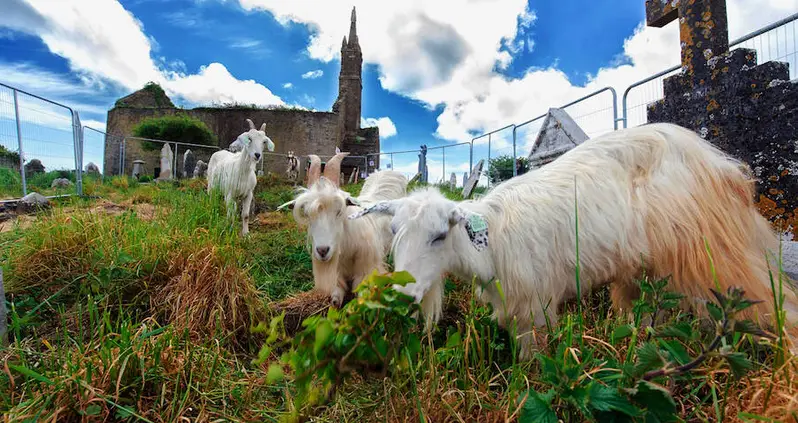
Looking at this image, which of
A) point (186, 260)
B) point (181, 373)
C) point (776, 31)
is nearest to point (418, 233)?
point (181, 373)

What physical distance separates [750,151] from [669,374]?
3.14 meters

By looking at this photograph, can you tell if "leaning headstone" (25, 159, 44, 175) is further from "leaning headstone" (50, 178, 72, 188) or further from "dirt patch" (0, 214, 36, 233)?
"dirt patch" (0, 214, 36, 233)

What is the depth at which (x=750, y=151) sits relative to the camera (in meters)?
3.08

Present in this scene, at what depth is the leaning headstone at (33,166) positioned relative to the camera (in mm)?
9198

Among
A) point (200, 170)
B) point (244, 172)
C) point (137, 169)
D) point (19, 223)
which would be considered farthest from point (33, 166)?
point (137, 169)

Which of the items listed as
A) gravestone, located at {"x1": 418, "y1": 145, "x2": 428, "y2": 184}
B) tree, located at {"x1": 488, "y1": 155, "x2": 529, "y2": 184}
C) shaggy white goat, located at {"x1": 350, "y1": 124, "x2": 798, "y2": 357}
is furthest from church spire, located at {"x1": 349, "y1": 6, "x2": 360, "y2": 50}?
shaggy white goat, located at {"x1": 350, "y1": 124, "x2": 798, "y2": 357}

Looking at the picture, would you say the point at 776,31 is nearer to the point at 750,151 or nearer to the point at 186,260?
the point at 750,151

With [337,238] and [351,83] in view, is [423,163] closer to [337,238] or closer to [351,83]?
[337,238]

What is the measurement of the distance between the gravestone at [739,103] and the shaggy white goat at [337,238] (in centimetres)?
307

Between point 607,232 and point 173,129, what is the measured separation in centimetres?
2805

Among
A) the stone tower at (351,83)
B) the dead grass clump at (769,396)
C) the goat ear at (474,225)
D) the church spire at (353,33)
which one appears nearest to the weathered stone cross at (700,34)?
the goat ear at (474,225)

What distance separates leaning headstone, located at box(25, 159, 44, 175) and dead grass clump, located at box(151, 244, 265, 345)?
29.4 feet

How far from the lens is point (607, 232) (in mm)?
2270

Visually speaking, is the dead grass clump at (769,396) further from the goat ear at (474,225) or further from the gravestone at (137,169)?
the gravestone at (137,169)
